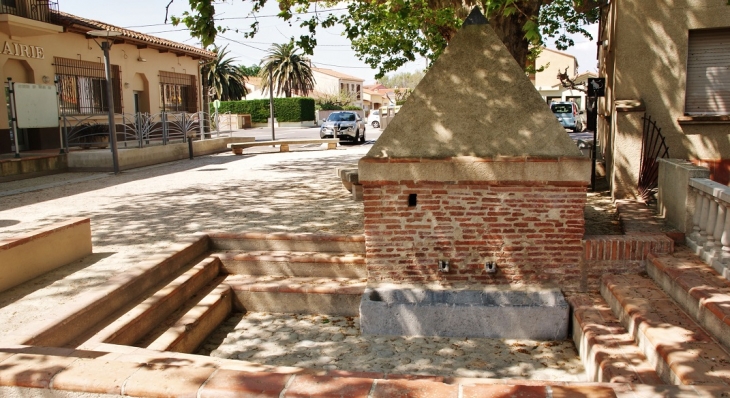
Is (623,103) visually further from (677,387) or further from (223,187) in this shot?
(223,187)

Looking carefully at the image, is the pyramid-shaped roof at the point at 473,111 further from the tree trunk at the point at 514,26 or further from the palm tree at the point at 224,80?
the palm tree at the point at 224,80

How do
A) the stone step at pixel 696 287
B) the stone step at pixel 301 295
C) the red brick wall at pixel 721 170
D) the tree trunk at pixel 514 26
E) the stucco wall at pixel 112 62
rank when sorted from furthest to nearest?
the stucco wall at pixel 112 62
the tree trunk at pixel 514 26
the red brick wall at pixel 721 170
the stone step at pixel 301 295
the stone step at pixel 696 287

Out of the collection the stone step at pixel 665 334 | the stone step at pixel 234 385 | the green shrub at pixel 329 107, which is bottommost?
the stone step at pixel 665 334

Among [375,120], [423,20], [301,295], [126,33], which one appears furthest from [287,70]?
[301,295]

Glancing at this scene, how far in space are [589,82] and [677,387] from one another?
7.84 m

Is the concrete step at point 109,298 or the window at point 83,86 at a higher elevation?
the window at point 83,86

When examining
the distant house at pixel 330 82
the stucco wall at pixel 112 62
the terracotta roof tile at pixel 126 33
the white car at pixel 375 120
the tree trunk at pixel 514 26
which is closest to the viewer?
the tree trunk at pixel 514 26

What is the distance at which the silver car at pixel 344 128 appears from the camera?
27734 mm

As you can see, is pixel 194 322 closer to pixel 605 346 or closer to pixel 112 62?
pixel 605 346

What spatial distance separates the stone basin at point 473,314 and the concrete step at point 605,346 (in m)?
0.24

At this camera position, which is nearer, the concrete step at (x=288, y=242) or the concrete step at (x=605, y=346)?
the concrete step at (x=605, y=346)

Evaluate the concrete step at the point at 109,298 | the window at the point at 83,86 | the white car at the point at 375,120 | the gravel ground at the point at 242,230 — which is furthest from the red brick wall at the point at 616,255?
the white car at the point at 375,120

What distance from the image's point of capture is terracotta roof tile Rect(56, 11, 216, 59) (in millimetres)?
17781

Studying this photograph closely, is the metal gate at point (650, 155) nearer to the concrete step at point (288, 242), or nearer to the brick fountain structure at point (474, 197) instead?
the brick fountain structure at point (474, 197)
